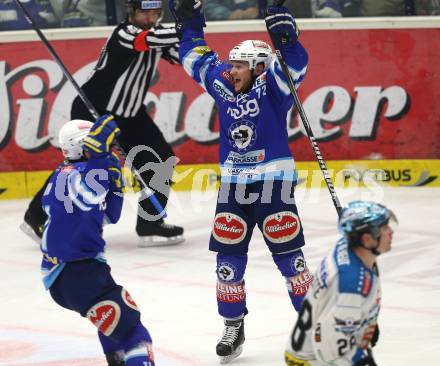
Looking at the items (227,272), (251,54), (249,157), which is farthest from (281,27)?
(227,272)

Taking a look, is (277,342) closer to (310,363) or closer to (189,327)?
(189,327)

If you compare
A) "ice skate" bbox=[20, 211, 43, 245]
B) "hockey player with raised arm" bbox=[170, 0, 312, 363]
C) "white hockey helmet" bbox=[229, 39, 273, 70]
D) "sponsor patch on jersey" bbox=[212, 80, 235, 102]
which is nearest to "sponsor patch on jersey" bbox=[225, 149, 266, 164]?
"hockey player with raised arm" bbox=[170, 0, 312, 363]

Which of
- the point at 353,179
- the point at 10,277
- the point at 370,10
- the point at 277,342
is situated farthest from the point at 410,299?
the point at 370,10

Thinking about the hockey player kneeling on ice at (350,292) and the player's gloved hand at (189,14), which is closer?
the hockey player kneeling on ice at (350,292)

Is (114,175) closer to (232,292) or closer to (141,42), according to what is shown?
(232,292)

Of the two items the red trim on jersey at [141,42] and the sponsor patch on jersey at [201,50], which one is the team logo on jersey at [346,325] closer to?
the sponsor patch on jersey at [201,50]

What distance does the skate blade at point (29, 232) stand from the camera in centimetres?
898

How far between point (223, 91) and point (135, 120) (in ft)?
9.94

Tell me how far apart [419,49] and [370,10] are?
574 millimetres

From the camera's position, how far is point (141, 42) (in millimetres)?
8648

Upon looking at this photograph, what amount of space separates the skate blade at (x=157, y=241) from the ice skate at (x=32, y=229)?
28.4 inches

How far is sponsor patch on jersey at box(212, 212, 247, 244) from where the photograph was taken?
6043 millimetres

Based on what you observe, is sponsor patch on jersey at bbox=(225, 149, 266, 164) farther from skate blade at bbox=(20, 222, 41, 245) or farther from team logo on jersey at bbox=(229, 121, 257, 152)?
skate blade at bbox=(20, 222, 41, 245)

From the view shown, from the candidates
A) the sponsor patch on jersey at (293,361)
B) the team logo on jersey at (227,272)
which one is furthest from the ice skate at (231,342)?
the sponsor patch on jersey at (293,361)
